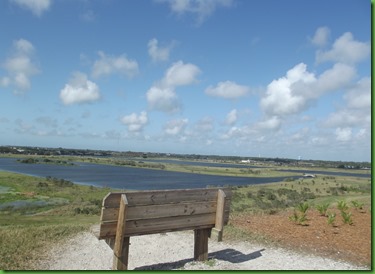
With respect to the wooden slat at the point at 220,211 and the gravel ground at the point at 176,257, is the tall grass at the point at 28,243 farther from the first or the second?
the wooden slat at the point at 220,211

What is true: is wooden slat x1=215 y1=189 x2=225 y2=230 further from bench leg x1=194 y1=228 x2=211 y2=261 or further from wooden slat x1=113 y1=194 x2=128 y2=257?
wooden slat x1=113 y1=194 x2=128 y2=257

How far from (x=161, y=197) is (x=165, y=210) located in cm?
27

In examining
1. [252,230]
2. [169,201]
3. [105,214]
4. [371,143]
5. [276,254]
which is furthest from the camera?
[252,230]

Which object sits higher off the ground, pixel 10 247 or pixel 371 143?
pixel 371 143

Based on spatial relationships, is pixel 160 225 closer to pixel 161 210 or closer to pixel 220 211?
pixel 161 210

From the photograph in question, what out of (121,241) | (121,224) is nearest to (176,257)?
(121,241)

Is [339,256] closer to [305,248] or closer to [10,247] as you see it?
[305,248]

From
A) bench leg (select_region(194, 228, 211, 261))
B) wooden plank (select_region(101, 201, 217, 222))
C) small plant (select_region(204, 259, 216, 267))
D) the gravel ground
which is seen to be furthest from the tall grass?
small plant (select_region(204, 259, 216, 267))

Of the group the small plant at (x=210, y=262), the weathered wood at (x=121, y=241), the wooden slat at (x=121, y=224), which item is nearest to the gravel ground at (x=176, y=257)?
Answer: the small plant at (x=210, y=262)

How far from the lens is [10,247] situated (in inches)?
346

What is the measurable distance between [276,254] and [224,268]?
1.65m

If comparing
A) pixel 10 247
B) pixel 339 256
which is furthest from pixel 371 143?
pixel 10 247

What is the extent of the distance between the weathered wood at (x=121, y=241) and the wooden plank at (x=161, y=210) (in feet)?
0.43

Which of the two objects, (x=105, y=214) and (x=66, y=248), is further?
(x=66, y=248)
